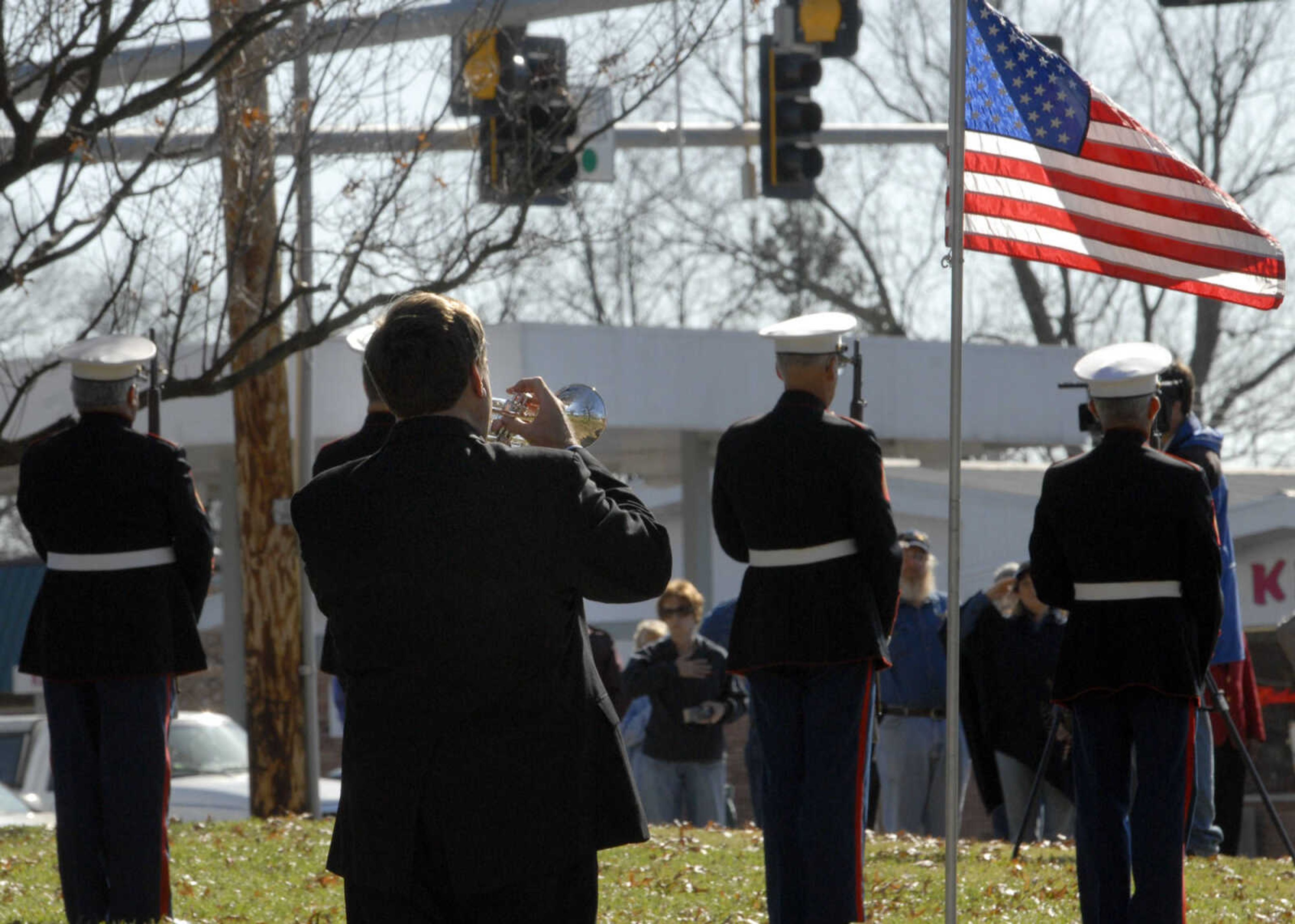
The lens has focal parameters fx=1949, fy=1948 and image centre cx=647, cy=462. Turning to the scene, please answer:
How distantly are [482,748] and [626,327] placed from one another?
14.1 metres

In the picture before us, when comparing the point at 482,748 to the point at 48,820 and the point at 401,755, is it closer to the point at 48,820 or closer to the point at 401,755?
the point at 401,755

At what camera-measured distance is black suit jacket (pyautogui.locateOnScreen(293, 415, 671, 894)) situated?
3656 millimetres

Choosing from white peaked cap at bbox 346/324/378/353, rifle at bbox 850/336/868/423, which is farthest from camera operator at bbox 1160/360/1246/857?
white peaked cap at bbox 346/324/378/353

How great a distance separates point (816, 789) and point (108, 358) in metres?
2.83

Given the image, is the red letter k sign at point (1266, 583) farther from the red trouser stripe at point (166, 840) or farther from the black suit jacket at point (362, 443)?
the red trouser stripe at point (166, 840)

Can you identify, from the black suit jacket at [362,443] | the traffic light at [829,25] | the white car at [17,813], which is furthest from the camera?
the white car at [17,813]

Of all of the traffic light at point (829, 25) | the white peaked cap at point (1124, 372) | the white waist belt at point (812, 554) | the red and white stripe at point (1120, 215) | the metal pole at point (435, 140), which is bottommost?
the white waist belt at point (812, 554)

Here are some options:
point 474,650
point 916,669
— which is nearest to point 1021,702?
point 916,669

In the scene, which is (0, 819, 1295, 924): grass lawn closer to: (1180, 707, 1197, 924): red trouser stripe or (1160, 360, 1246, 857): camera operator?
(1160, 360, 1246, 857): camera operator

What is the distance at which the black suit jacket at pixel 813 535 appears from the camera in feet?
20.0

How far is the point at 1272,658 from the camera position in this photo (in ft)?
57.3

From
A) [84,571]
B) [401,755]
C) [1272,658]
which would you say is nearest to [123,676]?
[84,571]

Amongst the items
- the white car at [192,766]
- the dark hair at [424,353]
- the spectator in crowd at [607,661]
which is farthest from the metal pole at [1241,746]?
the white car at [192,766]

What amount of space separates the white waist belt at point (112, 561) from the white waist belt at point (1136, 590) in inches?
123
